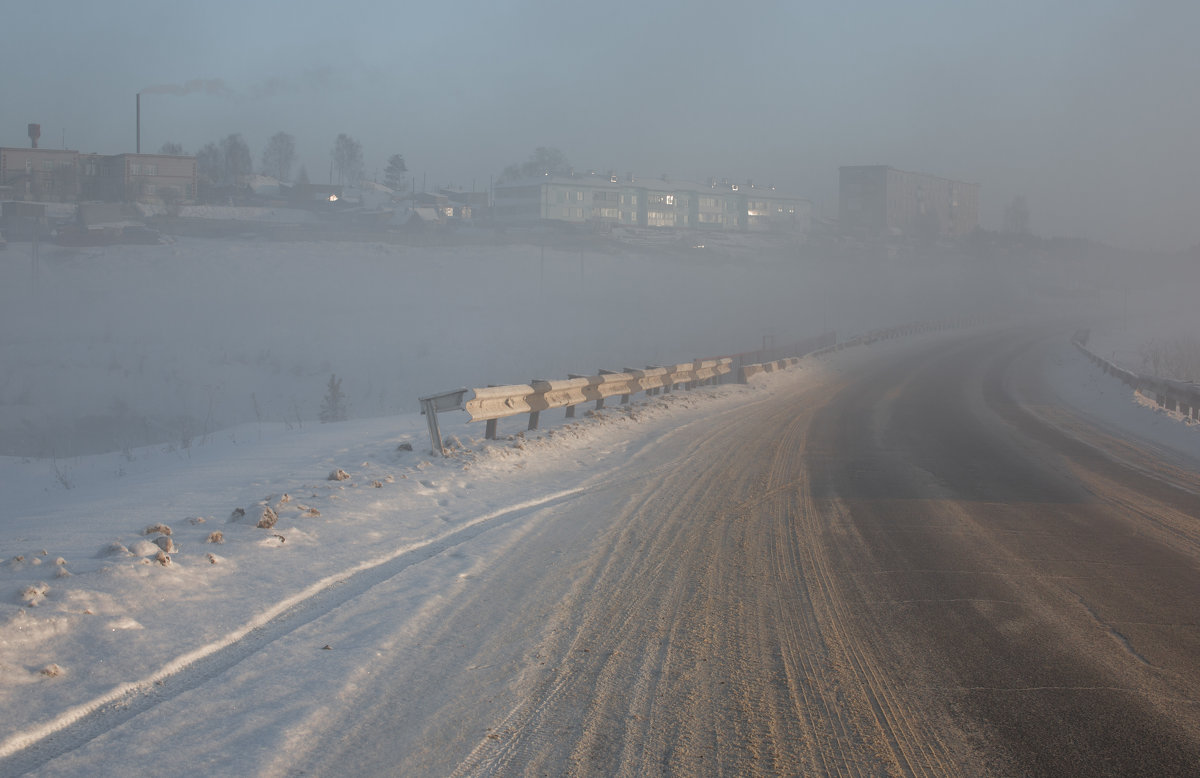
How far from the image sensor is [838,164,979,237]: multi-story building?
477 ft

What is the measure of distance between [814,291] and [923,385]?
65.3 meters

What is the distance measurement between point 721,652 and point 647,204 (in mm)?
111928

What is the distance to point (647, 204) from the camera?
4473 inches

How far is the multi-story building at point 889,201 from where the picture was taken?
5719 inches

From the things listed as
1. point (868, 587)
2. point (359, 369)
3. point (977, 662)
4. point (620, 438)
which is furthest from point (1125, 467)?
point (359, 369)

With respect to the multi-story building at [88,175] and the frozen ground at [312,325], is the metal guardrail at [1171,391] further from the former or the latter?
the multi-story building at [88,175]

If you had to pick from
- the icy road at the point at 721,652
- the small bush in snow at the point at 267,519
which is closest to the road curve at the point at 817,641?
the icy road at the point at 721,652

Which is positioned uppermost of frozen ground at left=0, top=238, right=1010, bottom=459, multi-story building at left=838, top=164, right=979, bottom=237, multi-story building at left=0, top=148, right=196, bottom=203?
multi-story building at left=838, top=164, right=979, bottom=237

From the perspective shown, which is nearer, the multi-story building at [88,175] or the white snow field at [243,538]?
the white snow field at [243,538]

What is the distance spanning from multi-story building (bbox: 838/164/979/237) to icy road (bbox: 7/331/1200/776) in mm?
135876

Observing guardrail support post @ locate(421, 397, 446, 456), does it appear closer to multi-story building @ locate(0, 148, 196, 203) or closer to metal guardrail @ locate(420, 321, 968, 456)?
metal guardrail @ locate(420, 321, 968, 456)

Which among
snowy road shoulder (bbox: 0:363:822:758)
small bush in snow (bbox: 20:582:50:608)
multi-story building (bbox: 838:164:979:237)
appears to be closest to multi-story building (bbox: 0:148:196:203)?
snowy road shoulder (bbox: 0:363:822:758)

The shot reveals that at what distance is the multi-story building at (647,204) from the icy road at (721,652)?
89523 millimetres

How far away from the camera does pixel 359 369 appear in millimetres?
42062
